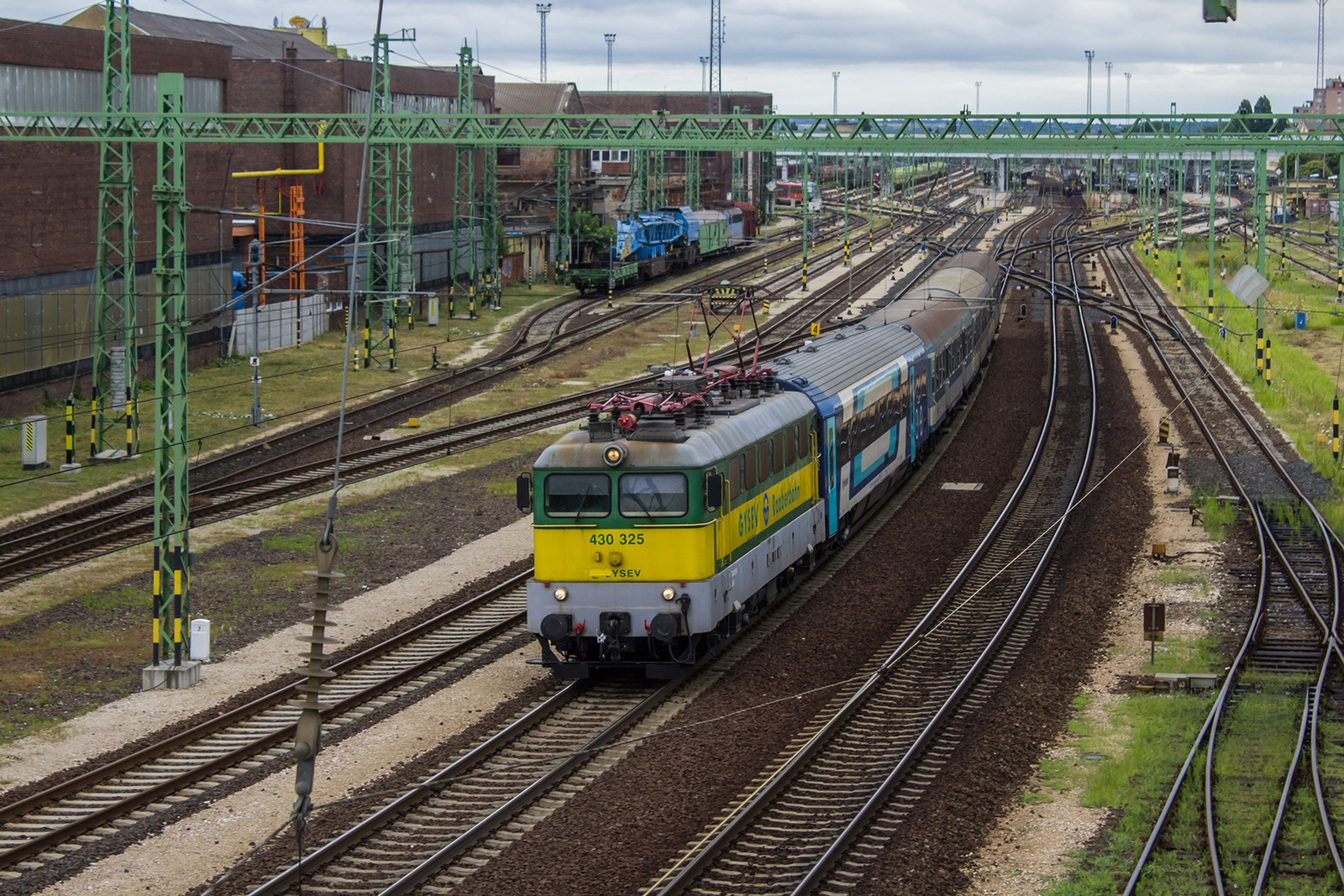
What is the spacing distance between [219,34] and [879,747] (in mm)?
67818

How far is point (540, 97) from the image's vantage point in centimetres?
10931

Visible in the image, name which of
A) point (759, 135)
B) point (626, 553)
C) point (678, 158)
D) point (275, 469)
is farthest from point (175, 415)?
point (678, 158)

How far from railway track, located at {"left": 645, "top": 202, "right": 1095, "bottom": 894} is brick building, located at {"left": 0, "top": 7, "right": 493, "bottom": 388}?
18.3 metres

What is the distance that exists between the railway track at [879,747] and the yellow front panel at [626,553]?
2.37 meters

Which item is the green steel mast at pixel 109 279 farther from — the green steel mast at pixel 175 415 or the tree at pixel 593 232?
the tree at pixel 593 232

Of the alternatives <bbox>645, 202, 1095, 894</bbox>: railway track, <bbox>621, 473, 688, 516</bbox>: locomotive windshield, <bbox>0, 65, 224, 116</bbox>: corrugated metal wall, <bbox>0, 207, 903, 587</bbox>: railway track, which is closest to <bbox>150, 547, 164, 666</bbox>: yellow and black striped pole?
<bbox>0, 207, 903, 587</bbox>: railway track

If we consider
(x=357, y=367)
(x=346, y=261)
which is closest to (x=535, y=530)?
(x=357, y=367)

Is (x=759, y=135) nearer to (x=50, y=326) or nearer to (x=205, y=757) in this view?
(x=50, y=326)

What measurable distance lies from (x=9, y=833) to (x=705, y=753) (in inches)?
266

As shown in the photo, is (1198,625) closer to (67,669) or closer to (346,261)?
(67,669)

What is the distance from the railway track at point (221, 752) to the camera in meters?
13.9

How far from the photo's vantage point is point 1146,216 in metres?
113

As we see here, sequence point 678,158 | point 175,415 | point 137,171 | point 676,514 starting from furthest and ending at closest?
point 678,158 < point 137,171 < point 175,415 < point 676,514

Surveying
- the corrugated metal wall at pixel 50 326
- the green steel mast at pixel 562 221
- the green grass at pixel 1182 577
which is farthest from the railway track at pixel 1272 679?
the green steel mast at pixel 562 221
